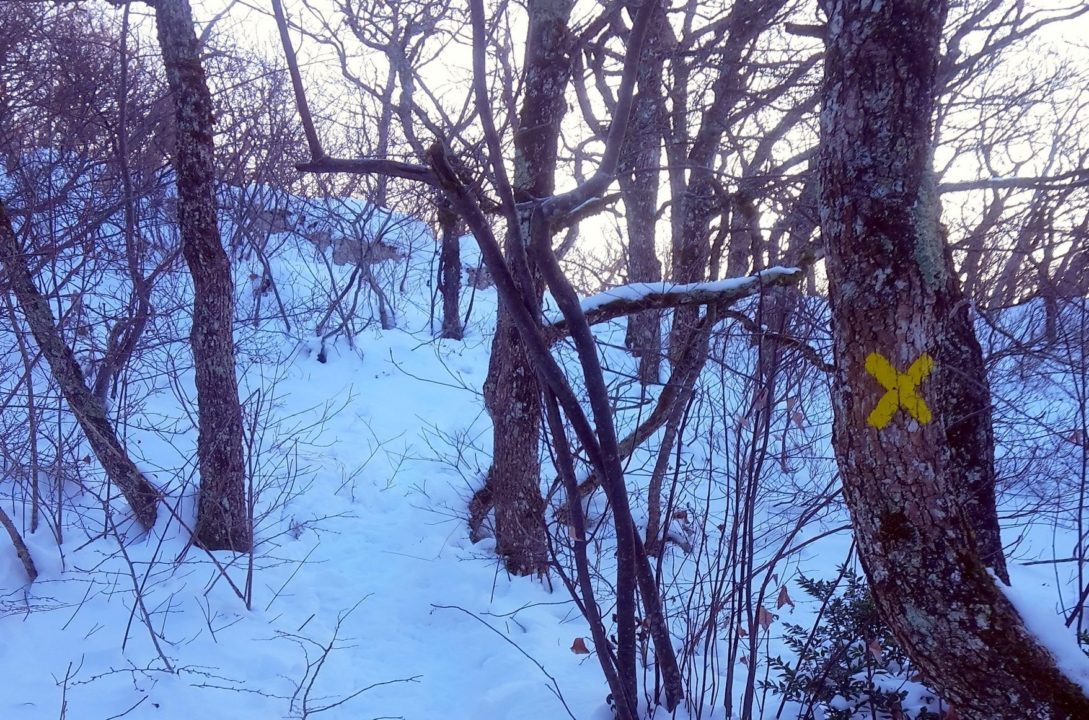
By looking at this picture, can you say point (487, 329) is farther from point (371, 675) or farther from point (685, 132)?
point (371, 675)

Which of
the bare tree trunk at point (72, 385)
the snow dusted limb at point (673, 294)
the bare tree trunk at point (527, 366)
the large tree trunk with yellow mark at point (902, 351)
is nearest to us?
the large tree trunk with yellow mark at point (902, 351)

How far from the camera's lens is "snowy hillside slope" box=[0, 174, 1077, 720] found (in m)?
3.20

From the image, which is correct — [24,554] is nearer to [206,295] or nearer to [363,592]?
[206,295]

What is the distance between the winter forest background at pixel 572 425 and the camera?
5.92ft

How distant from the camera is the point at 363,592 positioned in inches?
186

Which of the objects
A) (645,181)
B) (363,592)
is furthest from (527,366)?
(645,181)

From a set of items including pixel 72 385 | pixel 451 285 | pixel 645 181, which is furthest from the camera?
pixel 451 285

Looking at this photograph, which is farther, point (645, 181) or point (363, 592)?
A: point (645, 181)

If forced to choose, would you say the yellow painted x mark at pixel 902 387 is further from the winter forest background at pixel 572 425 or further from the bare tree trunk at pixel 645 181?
the bare tree trunk at pixel 645 181

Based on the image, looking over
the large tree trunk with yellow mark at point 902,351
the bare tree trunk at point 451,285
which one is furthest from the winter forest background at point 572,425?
the bare tree trunk at point 451,285

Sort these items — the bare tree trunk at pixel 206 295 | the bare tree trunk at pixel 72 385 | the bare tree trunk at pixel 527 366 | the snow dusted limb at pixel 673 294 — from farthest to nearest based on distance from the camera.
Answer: the bare tree trunk at pixel 527 366, the bare tree trunk at pixel 206 295, the bare tree trunk at pixel 72 385, the snow dusted limb at pixel 673 294

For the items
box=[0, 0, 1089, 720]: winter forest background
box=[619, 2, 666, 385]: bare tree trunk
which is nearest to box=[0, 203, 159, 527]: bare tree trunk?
box=[0, 0, 1089, 720]: winter forest background

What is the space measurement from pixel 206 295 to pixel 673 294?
3179 mm

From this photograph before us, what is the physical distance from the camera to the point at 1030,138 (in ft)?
28.1
